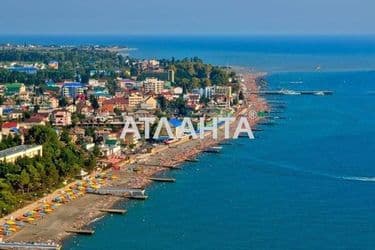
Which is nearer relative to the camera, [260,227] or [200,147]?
[260,227]

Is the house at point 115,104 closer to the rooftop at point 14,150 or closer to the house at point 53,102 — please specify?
the house at point 53,102

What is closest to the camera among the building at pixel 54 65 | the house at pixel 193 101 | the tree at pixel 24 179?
the tree at pixel 24 179

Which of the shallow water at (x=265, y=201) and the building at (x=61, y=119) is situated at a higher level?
the building at (x=61, y=119)

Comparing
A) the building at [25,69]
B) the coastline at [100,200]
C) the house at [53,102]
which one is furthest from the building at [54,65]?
the coastline at [100,200]

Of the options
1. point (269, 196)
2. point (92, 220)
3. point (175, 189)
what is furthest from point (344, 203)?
point (92, 220)

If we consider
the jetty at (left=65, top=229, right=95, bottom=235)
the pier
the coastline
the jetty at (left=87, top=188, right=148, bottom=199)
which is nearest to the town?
the coastline

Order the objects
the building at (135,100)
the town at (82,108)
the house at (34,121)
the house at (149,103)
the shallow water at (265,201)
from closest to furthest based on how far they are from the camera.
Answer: the shallow water at (265,201) < the town at (82,108) < the house at (34,121) < the house at (149,103) < the building at (135,100)

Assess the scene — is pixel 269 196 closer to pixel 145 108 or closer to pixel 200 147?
pixel 200 147
